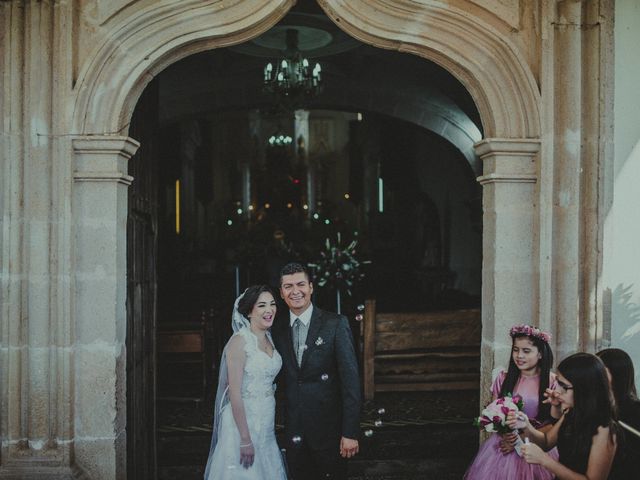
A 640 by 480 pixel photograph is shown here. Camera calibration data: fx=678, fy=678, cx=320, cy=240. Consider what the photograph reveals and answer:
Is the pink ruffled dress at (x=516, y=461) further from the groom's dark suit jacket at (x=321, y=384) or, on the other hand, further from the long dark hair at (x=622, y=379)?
the groom's dark suit jacket at (x=321, y=384)

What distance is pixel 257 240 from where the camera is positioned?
1111 centimetres

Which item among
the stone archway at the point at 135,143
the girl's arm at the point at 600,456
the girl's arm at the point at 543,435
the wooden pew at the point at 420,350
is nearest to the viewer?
the girl's arm at the point at 600,456

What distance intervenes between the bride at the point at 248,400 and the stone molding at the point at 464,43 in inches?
71.1

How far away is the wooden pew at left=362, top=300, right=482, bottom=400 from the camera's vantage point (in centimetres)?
724

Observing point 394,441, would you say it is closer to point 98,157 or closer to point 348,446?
point 348,446

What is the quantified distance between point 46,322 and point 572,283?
3291mm

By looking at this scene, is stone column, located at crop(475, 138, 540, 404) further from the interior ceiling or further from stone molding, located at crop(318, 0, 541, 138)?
the interior ceiling

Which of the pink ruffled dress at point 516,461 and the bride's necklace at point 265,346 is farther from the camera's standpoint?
the bride's necklace at point 265,346

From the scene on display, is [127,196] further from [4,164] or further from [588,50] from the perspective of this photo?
[588,50]

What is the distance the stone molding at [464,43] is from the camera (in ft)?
14.0

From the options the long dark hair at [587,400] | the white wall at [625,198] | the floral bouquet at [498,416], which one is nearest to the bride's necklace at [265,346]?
the floral bouquet at [498,416]

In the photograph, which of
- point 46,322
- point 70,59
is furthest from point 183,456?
point 70,59

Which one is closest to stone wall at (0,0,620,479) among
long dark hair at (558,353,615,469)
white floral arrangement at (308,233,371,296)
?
long dark hair at (558,353,615,469)

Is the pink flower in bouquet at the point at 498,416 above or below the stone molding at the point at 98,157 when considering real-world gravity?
below
